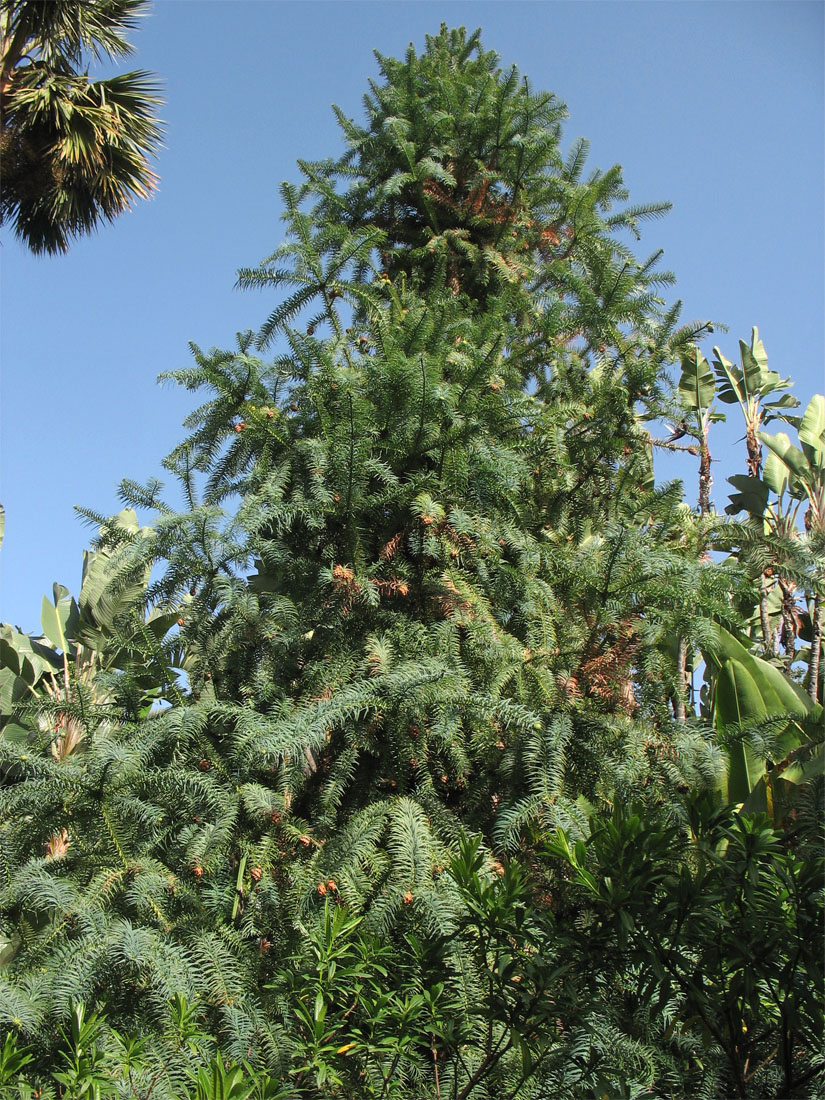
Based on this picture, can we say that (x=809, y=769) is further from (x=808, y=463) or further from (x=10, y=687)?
(x=10, y=687)

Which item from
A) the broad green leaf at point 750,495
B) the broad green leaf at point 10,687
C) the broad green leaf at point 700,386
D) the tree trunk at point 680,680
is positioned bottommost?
the tree trunk at point 680,680

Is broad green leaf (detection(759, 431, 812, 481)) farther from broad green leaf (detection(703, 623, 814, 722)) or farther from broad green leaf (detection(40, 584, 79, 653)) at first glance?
broad green leaf (detection(40, 584, 79, 653))

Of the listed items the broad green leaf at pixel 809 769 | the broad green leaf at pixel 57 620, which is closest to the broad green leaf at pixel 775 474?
the broad green leaf at pixel 809 769

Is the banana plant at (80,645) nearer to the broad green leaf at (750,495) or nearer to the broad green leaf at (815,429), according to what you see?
the broad green leaf at (750,495)

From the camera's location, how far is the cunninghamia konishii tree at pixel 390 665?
7.84 ft

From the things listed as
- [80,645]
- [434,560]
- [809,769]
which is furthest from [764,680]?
Result: [80,645]

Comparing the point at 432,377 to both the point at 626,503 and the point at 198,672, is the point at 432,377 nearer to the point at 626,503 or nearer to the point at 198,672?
the point at 626,503

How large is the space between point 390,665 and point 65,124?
6674 mm

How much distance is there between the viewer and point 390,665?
2965mm

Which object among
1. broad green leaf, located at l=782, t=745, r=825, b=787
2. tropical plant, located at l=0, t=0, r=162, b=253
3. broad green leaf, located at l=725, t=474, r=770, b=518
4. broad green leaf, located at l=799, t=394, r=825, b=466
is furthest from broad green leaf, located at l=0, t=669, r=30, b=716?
broad green leaf, located at l=799, t=394, r=825, b=466

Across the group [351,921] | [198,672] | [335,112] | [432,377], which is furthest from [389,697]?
[335,112]

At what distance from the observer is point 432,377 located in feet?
10.5

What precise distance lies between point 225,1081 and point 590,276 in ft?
11.5

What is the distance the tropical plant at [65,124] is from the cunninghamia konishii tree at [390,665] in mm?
4101
